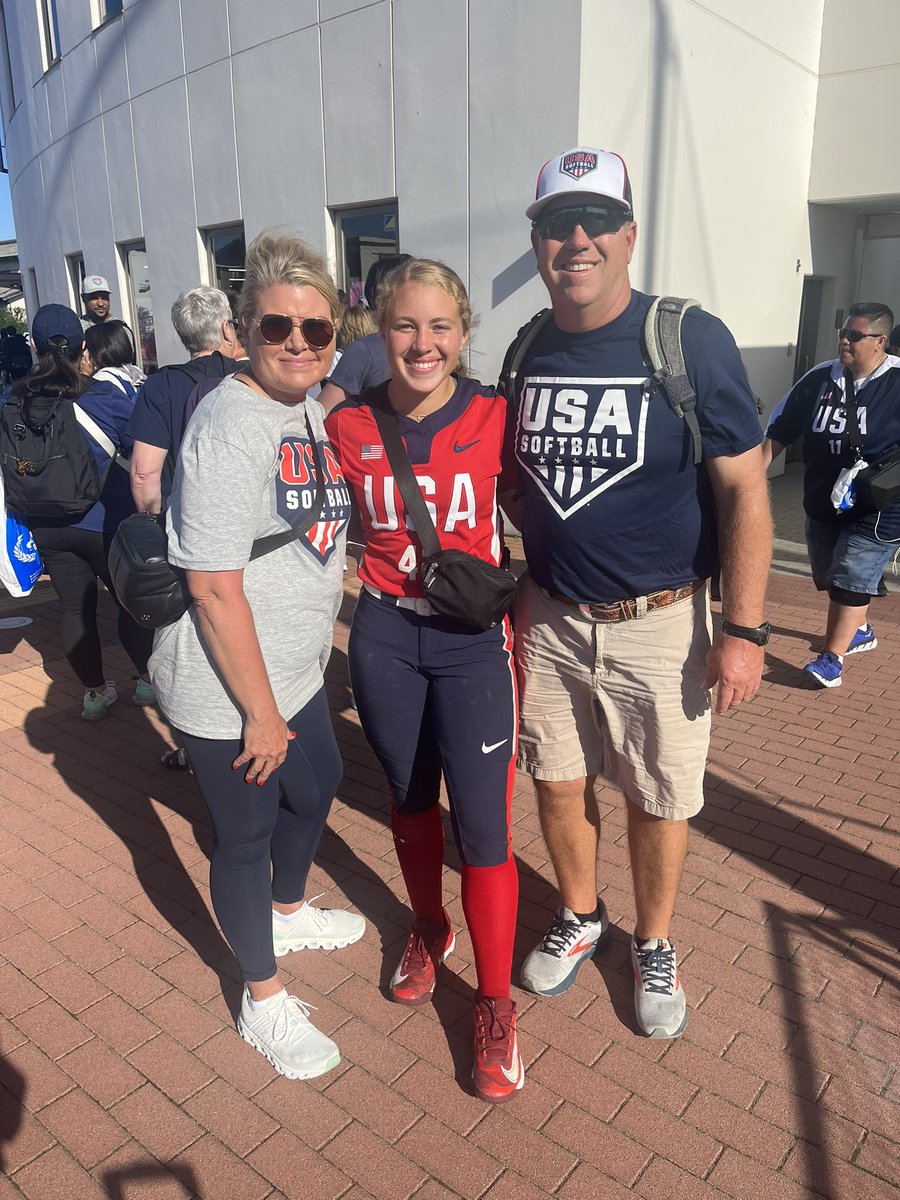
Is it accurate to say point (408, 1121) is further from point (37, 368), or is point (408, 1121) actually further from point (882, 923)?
point (37, 368)

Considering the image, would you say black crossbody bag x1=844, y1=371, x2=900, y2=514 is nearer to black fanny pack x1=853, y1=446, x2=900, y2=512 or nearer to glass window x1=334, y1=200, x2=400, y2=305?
black fanny pack x1=853, y1=446, x2=900, y2=512

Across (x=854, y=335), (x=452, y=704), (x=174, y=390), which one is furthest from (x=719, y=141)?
(x=452, y=704)

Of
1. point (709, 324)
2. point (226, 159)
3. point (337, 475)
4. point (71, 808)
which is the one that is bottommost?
point (71, 808)

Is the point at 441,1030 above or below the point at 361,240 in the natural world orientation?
below

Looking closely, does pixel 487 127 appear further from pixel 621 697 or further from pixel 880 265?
pixel 880 265

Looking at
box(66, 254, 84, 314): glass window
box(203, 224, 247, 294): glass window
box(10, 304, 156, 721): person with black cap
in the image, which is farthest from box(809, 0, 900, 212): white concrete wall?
box(66, 254, 84, 314): glass window

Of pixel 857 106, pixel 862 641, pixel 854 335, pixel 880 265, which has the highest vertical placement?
pixel 857 106

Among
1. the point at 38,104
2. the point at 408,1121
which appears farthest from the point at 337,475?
the point at 38,104

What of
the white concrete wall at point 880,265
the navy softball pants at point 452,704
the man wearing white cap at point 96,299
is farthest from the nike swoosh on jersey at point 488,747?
the white concrete wall at point 880,265

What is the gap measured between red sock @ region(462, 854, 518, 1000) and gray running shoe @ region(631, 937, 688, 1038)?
43cm

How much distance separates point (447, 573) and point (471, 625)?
0.54 ft

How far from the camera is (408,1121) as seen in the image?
219 cm

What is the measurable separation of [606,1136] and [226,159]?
1040 centimetres

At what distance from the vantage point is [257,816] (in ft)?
7.32
